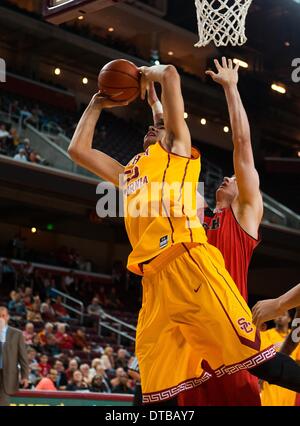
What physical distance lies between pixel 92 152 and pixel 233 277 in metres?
1.20

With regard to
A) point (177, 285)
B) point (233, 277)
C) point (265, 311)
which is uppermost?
point (233, 277)

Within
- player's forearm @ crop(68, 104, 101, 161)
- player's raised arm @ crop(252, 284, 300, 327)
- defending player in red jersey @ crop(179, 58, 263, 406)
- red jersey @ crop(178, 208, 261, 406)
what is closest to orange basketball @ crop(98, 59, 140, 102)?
player's forearm @ crop(68, 104, 101, 161)

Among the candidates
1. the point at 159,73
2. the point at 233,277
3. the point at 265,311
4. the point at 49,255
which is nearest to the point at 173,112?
the point at 159,73

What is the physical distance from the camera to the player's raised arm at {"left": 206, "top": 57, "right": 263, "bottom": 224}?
497 cm

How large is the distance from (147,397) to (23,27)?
21546mm

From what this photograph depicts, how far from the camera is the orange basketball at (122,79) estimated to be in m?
4.91

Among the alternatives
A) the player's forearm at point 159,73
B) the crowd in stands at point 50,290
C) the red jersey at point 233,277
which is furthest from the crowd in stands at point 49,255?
the player's forearm at point 159,73

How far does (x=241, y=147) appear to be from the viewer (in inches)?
196

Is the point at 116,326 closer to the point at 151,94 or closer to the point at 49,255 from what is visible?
the point at 49,255

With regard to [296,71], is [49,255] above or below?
below

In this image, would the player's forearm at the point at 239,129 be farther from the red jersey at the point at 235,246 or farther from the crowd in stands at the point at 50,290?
the crowd in stands at the point at 50,290

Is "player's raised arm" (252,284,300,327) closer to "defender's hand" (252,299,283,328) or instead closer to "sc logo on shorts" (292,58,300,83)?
"defender's hand" (252,299,283,328)

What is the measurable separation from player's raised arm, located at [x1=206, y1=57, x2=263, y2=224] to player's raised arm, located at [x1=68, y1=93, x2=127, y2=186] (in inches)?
28.6

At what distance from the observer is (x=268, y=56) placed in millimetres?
28812
